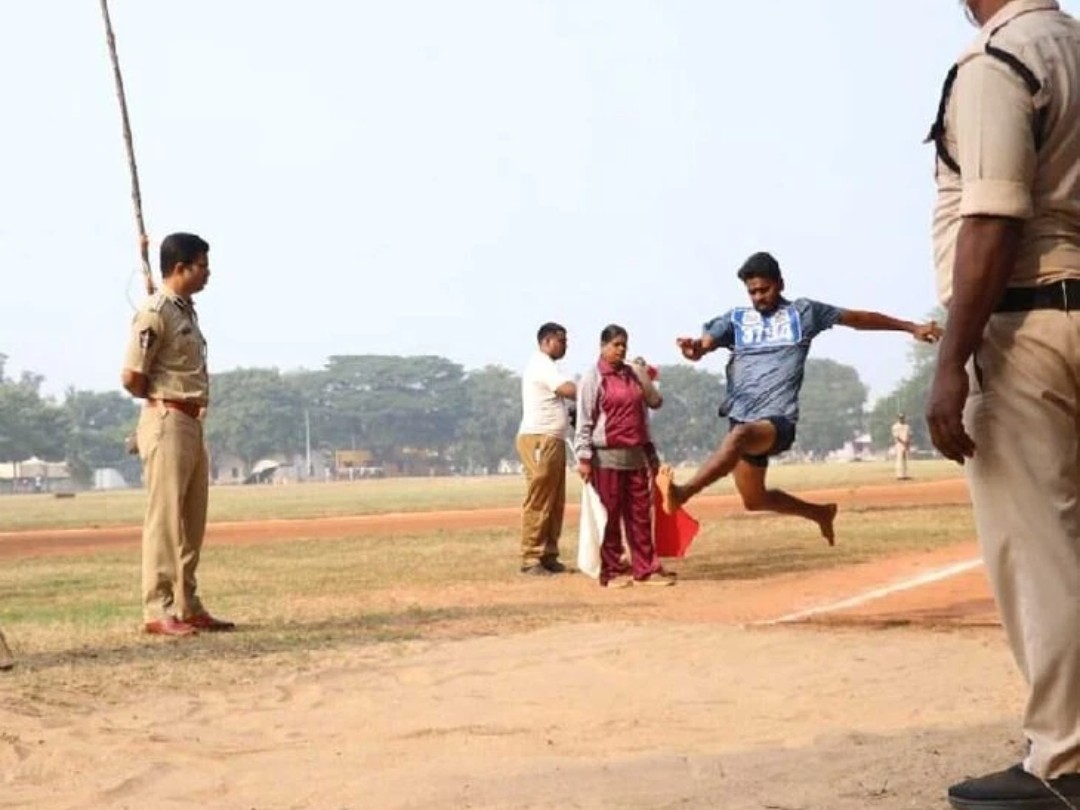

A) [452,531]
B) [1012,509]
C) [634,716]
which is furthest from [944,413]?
[452,531]

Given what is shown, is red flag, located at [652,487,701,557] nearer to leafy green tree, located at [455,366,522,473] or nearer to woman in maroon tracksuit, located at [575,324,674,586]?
woman in maroon tracksuit, located at [575,324,674,586]

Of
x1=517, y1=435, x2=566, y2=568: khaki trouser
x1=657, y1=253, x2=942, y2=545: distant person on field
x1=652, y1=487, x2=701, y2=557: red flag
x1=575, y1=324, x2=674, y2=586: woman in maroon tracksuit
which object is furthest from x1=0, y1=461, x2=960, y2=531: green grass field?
x1=657, y1=253, x2=942, y2=545: distant person on field

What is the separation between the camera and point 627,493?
1241cm

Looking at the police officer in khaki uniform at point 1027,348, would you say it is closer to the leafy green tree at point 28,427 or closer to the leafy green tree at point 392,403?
the leafy green tree at point 28,427

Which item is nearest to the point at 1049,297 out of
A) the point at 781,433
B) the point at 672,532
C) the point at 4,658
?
the point at 4,658

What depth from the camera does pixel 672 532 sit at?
1287cm

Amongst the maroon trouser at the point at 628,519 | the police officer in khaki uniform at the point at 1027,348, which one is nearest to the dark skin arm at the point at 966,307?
the police officer in khaki uniform at the point at 1027,348

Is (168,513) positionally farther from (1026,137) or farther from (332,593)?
(1026,137)

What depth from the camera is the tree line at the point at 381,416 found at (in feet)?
440

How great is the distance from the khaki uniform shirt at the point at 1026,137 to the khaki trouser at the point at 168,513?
5.96 meters

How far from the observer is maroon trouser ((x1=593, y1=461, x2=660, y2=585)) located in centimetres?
1218

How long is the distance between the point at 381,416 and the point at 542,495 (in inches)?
5058

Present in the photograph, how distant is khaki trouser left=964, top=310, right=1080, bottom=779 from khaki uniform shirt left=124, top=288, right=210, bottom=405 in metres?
6.03

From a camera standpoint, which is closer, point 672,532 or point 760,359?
point 760,359
